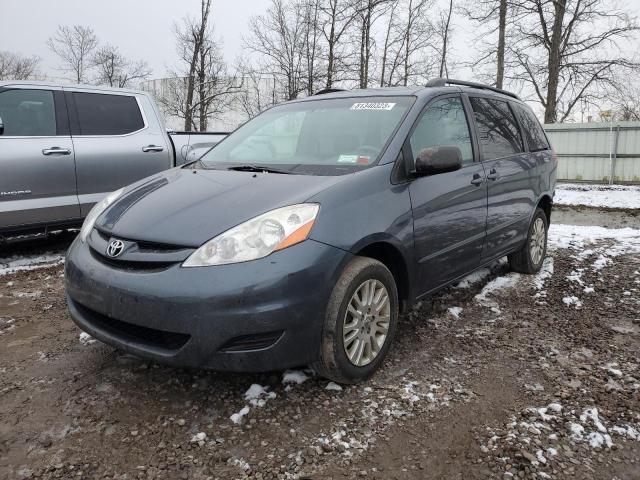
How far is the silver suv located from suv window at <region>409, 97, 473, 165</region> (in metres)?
3.90

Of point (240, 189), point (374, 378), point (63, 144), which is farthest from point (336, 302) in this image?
point (63, 144)

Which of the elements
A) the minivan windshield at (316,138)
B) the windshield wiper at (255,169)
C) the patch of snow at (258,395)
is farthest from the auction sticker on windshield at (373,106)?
the patch of snow at (258,395)

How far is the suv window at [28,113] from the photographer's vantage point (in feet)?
17.0

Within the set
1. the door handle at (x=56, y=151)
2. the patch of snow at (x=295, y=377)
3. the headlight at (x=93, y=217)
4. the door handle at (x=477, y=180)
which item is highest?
the door handle at (x=56, y=151)

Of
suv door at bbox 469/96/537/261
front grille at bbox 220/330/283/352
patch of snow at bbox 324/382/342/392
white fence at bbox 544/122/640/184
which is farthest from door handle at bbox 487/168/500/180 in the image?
white fence at bbox 544/122/640/184

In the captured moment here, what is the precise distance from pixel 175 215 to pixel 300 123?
1.44 m

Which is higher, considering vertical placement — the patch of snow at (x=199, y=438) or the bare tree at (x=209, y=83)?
the bare tree at (x=209, y=83)

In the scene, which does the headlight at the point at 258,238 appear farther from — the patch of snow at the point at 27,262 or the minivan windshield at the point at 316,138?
the patch of snow at the point at 27,262

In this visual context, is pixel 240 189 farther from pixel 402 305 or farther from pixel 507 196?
pixel 507 196

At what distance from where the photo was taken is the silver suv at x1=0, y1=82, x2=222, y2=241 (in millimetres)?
5117

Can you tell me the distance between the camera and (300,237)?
2432 mm

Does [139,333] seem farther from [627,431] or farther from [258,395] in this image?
[627,431]

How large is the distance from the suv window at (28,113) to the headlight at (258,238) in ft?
12.9

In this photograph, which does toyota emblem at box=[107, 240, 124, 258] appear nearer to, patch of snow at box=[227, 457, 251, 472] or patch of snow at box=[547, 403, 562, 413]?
patch of snow at box=[227, 457, 251, 472]
